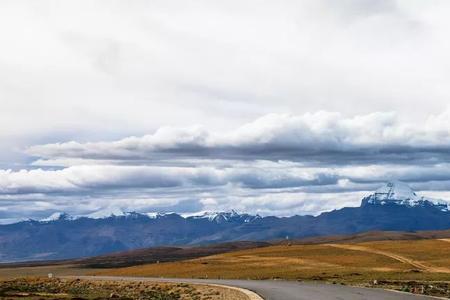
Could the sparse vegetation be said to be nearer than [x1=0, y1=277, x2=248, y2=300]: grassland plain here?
No

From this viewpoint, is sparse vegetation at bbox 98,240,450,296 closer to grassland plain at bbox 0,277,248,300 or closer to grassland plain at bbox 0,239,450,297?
grassland plain at bbox 0,239,450,297

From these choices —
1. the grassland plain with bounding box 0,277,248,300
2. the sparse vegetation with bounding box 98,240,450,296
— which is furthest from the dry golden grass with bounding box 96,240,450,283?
the grassland plain with bounding box 0,277,248,300

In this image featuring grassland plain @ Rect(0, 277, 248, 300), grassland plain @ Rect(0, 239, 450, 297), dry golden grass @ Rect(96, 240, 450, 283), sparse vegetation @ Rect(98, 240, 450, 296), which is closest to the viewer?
grassland plain @ Rect(0, 277, 248, 300)

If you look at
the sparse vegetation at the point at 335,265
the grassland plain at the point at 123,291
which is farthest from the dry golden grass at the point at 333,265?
the grassland plain at the point at 123,291

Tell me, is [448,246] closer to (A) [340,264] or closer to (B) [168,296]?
(A) [340,264]

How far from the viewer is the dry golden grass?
108 meters

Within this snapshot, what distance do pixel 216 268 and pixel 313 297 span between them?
83729mm

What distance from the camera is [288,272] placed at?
11794 cm

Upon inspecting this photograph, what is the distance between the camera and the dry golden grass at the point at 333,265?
10806cm

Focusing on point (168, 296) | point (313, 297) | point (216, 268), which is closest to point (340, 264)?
point (216, 268)

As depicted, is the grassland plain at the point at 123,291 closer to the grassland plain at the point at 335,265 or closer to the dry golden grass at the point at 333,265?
the grassland plain at the point at 335,265

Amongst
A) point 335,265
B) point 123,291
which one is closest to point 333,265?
point 335,265

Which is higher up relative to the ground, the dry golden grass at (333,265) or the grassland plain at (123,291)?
the grassland plain at (123,291)

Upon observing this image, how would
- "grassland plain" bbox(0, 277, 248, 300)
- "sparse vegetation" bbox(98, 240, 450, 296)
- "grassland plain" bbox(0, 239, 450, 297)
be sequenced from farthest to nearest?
"sparse vegetation" bbox(98, 240, 450, 296) → "grassland plain" bbox(0, 239, 450, 297) → "grassland plain" bbox(0, 277, 248, 300)
